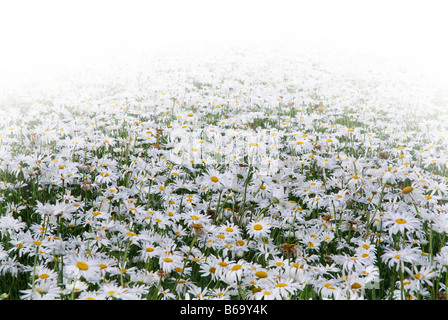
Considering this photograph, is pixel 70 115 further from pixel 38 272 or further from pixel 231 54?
pixel 231 54

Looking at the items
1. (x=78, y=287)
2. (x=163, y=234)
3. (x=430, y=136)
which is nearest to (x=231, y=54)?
(x=430, y=136)

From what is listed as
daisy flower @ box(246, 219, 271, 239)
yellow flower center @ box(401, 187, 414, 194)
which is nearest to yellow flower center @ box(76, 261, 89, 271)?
daisy flower @ box(246, 219, 271, 239)

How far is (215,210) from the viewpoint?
3748mm

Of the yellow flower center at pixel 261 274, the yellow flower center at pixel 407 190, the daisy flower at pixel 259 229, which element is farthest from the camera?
the yellow flower center at pixel 407 190

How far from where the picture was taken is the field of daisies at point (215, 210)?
2.49 meters

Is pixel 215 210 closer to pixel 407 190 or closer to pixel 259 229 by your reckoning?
pixel 259 229

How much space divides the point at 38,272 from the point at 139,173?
210cm

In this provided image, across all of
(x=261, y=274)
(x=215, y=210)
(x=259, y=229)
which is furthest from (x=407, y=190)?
(x=215, y=210)

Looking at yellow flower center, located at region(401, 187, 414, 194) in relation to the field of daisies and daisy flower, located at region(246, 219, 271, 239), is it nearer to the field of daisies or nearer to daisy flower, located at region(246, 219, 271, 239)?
the field of daisies

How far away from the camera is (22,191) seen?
413 centimetres

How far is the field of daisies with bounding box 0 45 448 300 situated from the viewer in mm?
2486

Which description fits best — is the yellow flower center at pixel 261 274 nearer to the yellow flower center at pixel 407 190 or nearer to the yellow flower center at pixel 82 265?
the yellow flower center at pixel 82 265

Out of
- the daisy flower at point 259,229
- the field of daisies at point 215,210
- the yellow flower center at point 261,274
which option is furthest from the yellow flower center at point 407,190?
the yellow flower center at point 261,274

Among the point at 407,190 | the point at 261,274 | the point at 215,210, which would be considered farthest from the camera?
the point at 215,210
